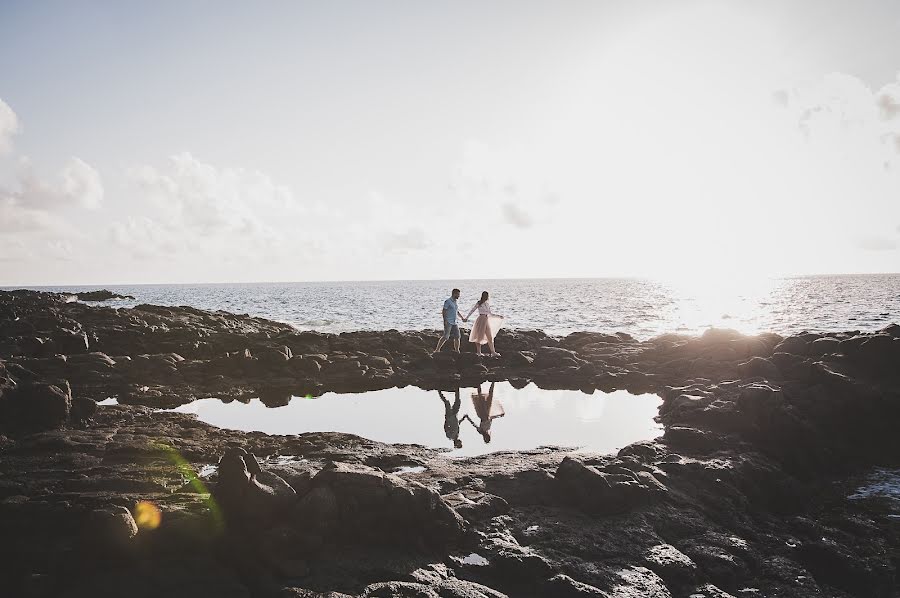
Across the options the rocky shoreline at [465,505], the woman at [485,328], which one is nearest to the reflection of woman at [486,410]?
the rocky shoreline at [465,505]

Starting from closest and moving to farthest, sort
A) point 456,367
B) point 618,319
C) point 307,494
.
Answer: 1. point 307,494
2. point 456,367
3. point 618,319

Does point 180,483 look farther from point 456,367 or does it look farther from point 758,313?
point 758,313

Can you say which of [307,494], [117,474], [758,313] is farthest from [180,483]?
[758,313]

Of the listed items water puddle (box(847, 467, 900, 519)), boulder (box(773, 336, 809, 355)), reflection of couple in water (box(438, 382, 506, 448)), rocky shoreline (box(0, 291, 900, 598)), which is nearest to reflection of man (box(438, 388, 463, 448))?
reflection of couple in water (box(438, 382, 506, 448))

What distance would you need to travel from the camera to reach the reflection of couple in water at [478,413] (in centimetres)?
1226

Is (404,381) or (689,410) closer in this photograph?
(689,410)

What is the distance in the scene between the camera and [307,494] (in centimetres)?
696

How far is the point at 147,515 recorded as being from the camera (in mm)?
6848

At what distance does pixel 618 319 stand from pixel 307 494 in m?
47.9

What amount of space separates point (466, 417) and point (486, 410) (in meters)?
1.02

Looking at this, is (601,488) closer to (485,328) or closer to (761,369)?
(761,369)

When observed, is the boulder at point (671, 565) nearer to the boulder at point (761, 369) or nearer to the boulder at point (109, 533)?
the boulder at point (109, 533)

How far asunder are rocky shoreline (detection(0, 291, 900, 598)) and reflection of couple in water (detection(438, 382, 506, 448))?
69.5 inches

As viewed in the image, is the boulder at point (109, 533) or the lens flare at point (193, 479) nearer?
the boulder at point (109, 533)
